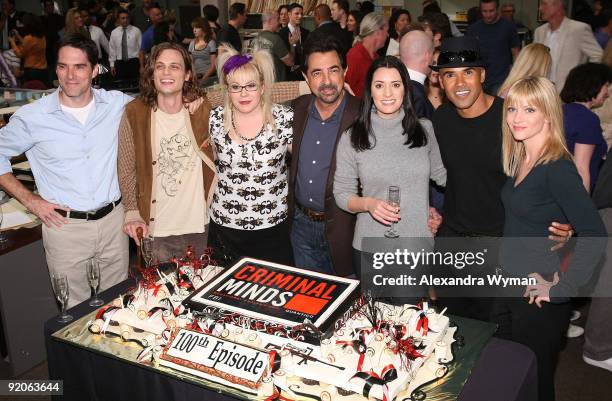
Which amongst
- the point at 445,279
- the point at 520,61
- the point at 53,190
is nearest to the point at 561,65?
the point at 520,61

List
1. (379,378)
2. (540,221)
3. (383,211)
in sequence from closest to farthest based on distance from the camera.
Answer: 1. (379,378)
2. (540,221)
3. (383,211)

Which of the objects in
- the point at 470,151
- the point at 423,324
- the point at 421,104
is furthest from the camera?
the point at 421,104

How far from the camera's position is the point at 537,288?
223cm

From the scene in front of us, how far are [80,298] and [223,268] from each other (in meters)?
0.99

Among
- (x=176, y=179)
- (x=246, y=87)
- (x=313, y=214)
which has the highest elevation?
(x=246, y=87)

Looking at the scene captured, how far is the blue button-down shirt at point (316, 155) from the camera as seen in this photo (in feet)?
9.48

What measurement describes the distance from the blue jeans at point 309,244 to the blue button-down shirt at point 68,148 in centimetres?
96

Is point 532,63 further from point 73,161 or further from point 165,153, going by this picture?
point 73,161

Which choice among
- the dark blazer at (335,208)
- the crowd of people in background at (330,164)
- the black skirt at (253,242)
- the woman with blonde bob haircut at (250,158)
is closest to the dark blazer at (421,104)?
the crowd of people in background at (330,164)

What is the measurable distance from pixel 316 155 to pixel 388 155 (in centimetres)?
47

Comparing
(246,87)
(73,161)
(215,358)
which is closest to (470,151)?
(246,87)

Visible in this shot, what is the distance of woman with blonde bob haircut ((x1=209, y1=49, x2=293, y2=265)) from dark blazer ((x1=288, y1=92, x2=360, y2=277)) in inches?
1.8

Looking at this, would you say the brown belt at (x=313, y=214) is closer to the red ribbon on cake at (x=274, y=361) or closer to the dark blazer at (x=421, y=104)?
the dark blazer at (x=421, y=104)

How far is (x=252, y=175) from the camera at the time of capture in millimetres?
2820
